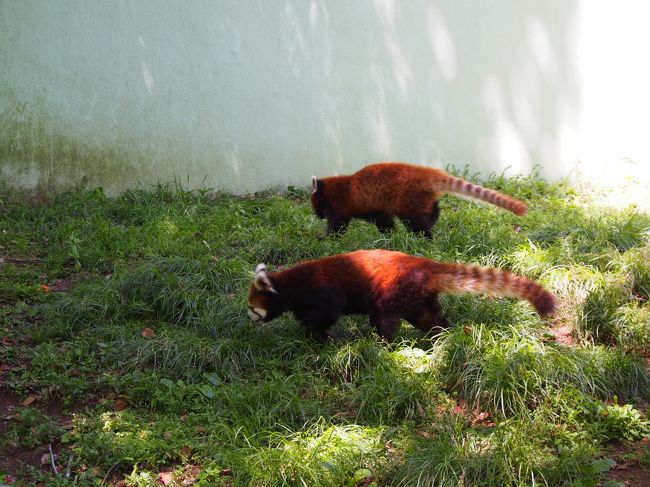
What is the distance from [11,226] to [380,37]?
17.2 feet

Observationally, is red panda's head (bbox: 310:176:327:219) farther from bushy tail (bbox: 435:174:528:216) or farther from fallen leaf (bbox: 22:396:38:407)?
fallen leaf (bbox: 22:396:38:407)

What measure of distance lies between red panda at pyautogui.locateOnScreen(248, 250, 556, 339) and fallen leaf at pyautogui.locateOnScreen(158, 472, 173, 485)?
1.49 metres

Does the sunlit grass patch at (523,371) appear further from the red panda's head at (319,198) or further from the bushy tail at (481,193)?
the red panda's head at (319,198)

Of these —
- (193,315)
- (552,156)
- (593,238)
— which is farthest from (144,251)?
(552,156)

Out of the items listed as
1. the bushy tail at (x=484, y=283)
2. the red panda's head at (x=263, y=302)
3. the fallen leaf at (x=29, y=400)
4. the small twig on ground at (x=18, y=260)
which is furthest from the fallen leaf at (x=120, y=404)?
the small twig on ground at (x=18, y=260)

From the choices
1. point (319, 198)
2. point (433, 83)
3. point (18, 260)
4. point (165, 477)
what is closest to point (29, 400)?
point (165, 477)

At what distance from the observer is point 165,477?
14.0 feet

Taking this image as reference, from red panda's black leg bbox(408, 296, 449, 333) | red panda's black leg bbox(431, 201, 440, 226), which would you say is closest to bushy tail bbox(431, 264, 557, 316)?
red panda's black leg bbox(408, 296, 449, 333)

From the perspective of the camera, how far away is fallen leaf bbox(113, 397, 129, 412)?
4.95 meters

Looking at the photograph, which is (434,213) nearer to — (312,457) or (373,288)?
(373,288)

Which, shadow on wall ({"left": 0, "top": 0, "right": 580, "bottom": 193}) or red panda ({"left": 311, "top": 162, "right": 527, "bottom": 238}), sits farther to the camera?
shadow on wall ({"left": 0, "top": 0, "right": 580, "bottom": 193})

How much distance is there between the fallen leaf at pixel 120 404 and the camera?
16.2 feet

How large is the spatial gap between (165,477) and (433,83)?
7.16m

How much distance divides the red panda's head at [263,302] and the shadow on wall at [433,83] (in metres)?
4.26
